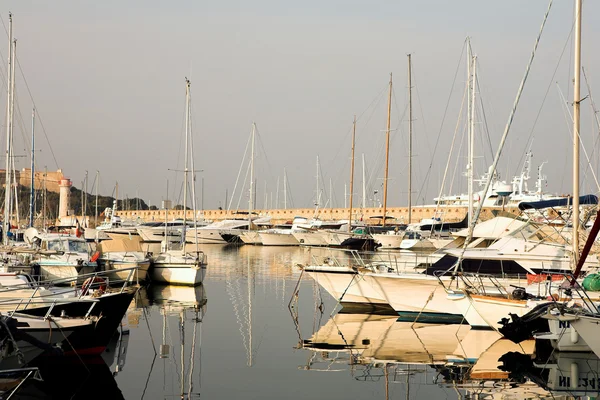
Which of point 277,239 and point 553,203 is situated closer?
point 553,203

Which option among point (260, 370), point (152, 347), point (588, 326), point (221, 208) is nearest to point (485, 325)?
point (588, 326)

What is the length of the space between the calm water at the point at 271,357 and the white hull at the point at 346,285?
785 millimetres

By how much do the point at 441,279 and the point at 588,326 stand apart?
7.33 metres

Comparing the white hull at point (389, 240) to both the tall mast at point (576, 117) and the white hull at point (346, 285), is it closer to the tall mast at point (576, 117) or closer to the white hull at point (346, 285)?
the white hull at point (346, 285)

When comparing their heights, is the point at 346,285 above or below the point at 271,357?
above

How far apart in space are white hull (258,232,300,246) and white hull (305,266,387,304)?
45.5 metres

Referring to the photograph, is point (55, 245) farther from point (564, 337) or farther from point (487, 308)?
point (564, 337)

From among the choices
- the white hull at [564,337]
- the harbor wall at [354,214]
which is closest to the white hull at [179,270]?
the white hull at [564,337]

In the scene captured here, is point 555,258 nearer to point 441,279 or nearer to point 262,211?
point 441,279

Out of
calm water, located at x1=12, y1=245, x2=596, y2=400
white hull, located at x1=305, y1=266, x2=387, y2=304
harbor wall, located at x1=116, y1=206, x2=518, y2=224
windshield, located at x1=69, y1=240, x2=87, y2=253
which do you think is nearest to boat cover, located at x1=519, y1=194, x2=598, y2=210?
white hull, located at x1=305, y1=266, x2=387, y2=304

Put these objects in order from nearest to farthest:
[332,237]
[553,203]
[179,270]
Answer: [553,203]
[179,270]
[332,237]

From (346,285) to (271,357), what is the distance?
7306 mm

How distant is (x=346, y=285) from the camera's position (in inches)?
995

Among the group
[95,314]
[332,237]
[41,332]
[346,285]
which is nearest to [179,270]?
[346,285]
